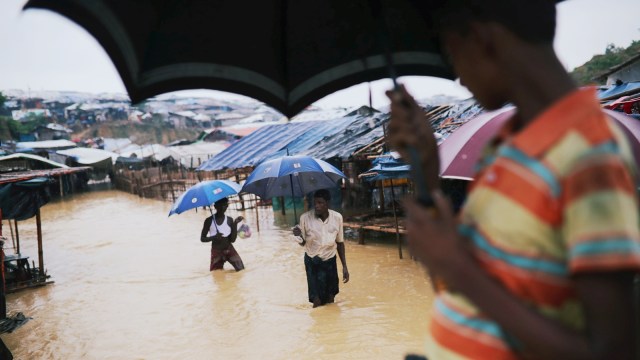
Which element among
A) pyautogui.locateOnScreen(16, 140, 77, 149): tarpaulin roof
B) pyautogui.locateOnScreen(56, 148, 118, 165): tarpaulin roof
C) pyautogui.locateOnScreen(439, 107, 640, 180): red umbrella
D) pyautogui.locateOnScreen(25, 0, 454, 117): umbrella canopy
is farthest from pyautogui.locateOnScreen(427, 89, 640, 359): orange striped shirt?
pyautogui.locateOnScreen(16, 140, 77, 149): tarpaulin roof

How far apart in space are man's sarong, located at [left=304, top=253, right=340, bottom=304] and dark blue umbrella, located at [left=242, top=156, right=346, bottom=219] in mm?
2591

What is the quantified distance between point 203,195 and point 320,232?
3.61 meters

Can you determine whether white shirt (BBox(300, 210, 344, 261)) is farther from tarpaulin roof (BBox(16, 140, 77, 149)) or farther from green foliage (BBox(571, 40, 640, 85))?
tarpaulin roof (BBox(16, 140, 77, 149))

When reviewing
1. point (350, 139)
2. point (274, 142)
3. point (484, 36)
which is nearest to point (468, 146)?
point (484, 36)

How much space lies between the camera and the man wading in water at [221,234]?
8930 mm

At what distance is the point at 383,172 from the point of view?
8859mm

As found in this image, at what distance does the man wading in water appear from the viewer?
8.93 m

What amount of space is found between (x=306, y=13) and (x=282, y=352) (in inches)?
190

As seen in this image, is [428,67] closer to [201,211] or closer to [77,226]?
[201,211]

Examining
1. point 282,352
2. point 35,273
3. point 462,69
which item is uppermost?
point 462,69

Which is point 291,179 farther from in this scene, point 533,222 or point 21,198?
point 533,222

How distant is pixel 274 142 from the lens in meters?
19.1

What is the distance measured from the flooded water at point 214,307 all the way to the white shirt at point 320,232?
1148 millimetres

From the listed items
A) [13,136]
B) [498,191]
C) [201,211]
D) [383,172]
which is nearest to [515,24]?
[498,191]
